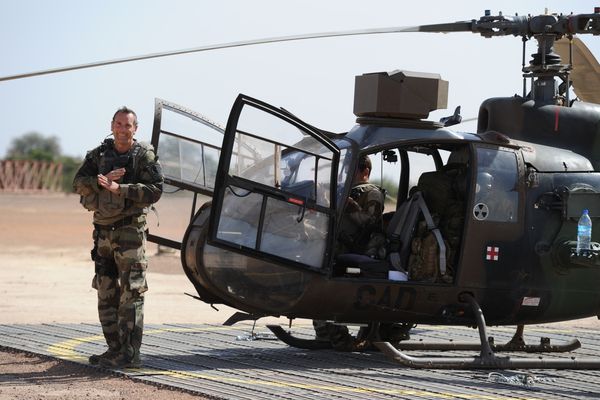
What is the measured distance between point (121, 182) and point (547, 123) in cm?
411

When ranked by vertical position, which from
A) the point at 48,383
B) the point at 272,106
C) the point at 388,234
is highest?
the point at 272,106

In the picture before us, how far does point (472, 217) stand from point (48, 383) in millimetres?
3889

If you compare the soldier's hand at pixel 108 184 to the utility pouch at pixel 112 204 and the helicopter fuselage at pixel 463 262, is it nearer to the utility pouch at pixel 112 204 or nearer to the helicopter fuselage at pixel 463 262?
the utility pouch at pixel 112 204

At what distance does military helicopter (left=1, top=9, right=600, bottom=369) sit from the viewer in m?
9.45

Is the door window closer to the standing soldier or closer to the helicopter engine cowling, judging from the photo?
the helicopter engine cowling

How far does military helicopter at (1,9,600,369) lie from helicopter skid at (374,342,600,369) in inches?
0.6

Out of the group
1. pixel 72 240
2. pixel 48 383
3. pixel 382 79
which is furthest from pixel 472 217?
pixel 72 240

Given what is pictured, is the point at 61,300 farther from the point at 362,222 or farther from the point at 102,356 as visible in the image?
the point at 362,222

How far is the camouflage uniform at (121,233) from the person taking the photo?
9.33 metres

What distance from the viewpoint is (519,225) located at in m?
10.3

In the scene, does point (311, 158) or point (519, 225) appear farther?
point (519, 225)

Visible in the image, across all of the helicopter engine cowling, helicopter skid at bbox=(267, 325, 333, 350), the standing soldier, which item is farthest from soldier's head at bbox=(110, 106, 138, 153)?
the helicopter engine cowling

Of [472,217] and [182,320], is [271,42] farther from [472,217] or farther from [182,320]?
[182,320]

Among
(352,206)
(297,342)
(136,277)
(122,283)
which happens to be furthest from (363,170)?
(122,283)
